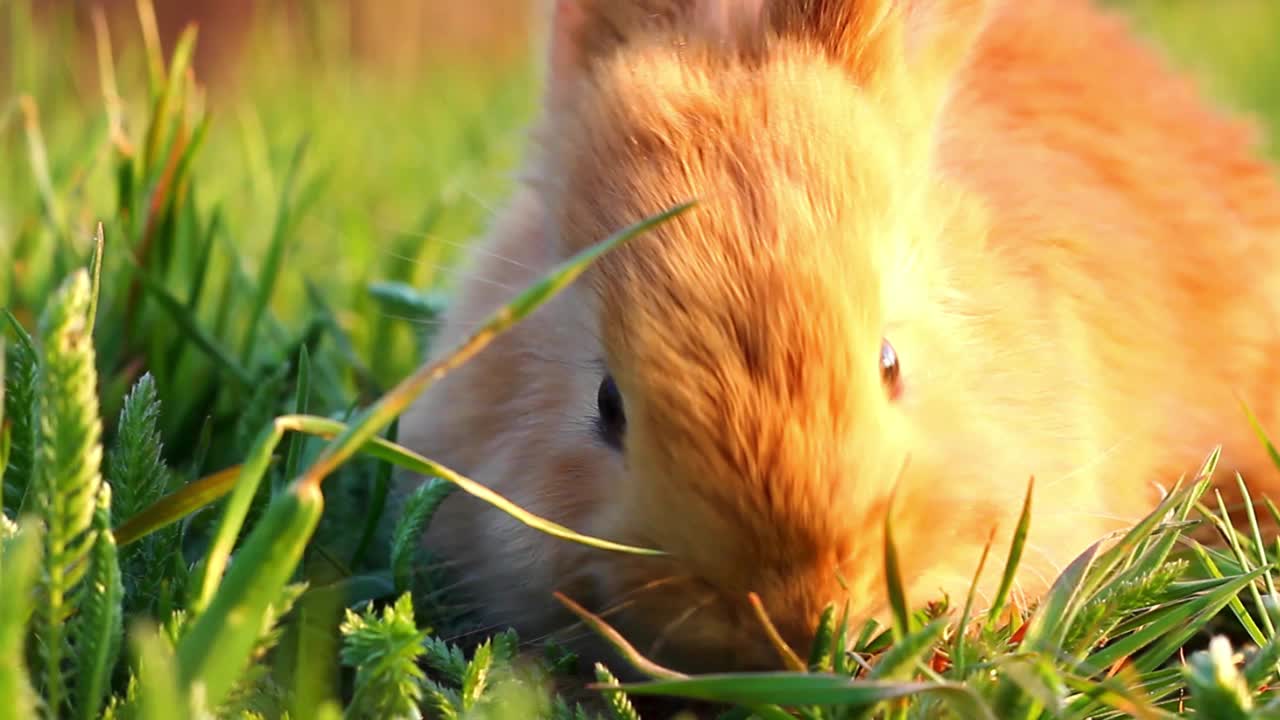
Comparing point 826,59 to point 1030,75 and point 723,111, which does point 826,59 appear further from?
point 1030,75

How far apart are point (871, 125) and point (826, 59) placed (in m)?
0.15

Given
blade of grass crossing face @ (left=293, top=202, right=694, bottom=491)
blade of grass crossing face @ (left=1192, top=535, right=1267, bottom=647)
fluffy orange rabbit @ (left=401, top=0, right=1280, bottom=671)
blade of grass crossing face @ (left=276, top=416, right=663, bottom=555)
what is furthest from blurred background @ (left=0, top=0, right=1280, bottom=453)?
blade of grass crossing face @ (left=1192, top=535, right=1267, bottom=647)

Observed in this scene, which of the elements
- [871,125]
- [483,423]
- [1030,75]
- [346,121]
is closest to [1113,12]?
[1030,75]

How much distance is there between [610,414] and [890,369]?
1.37 ft

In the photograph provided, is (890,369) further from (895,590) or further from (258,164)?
(258,164)

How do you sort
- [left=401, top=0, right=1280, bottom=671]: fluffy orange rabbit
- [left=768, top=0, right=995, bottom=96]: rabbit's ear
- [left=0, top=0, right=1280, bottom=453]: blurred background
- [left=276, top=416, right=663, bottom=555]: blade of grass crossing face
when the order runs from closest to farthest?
[left=276, top=416, right=663, bottom=555]: blade of grass crossing face < [left=401, top=0, right=1280, bottom=671]: fluffy orange rabbit < [left=768, top=0, right=995, bottom=96]: rabbit's ear < [left=0, top=0, right=1280, bottom=453]: blurred background

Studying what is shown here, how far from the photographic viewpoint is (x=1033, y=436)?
2094 mm

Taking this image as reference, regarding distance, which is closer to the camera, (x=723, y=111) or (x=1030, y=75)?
(x=723, y=111)

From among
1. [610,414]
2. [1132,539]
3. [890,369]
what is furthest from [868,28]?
[1132,539]

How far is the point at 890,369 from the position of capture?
188cm

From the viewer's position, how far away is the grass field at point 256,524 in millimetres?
1380

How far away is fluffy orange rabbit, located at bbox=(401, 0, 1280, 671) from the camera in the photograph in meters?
1.67

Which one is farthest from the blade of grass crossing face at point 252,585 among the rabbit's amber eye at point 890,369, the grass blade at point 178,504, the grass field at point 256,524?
the rabbit's amber eye at point 890,369

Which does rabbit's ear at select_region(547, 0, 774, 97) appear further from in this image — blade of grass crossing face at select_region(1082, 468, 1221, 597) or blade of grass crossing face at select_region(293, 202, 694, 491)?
blade of grass crossing face at select_region(1082, 468, 1221, 597)
